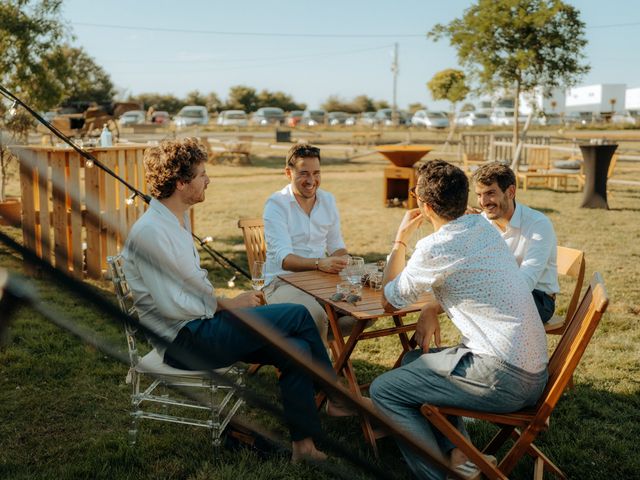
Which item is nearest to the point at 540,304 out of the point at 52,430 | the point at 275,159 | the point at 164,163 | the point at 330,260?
the point at 330,260

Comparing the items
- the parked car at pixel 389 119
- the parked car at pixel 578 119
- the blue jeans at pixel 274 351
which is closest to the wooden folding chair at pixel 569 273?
the blue jeans at pixel 274 351

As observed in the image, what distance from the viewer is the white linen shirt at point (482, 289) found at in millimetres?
2439

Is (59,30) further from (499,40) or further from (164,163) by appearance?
(499,40)

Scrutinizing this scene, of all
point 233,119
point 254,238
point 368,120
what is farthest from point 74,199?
point 368,120

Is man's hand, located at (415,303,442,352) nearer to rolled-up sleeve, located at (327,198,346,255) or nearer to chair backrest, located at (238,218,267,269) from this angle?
rolled-up sleeve, located at (327,198,346,255)

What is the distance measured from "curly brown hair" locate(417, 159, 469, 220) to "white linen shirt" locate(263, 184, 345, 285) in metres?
1.54

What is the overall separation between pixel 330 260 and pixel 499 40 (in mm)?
13428

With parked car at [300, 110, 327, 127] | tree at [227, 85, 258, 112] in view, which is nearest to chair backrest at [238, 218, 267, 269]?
parked car at [300, 110, 327, 127]

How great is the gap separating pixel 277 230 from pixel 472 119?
36.3m

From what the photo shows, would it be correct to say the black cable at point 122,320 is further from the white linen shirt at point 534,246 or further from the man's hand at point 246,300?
the white linen shirt at point 534,246

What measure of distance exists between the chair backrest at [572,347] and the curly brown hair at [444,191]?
1.96 feet

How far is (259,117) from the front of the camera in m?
41.5

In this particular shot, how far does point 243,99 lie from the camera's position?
53.3 meters

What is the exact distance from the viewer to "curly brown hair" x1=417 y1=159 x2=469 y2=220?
256 centimetres
